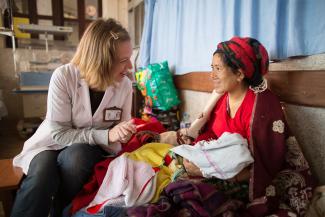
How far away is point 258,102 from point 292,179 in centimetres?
31

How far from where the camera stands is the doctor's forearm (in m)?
1.08

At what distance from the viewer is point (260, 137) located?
90cm

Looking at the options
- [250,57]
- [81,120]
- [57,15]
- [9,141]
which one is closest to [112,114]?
[81,120]

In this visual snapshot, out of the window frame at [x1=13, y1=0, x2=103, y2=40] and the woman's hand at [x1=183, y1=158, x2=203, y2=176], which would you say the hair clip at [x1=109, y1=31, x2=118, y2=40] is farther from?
the window frame at [x1=13, y1=0, x2=103, y2=40]

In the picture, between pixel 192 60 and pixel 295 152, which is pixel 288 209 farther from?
pixel 192 60

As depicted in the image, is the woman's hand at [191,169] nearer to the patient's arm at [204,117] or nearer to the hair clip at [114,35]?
the patient's arm at [204,117]

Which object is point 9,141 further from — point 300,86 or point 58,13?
point 300,86

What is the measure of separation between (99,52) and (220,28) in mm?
851

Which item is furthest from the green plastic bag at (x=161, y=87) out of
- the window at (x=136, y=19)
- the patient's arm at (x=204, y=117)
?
the window at (x=136, y=19)

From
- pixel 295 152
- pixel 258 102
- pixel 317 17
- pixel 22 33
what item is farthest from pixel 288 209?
pixel 22 33

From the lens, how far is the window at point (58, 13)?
3605 millimetres

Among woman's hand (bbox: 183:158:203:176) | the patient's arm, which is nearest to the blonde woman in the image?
woman's hand (bbox: 183:158:203:176)

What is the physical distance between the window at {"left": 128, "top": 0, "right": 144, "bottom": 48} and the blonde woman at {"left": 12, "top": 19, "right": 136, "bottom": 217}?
245 centimetres

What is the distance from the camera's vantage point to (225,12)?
58.9 inches
